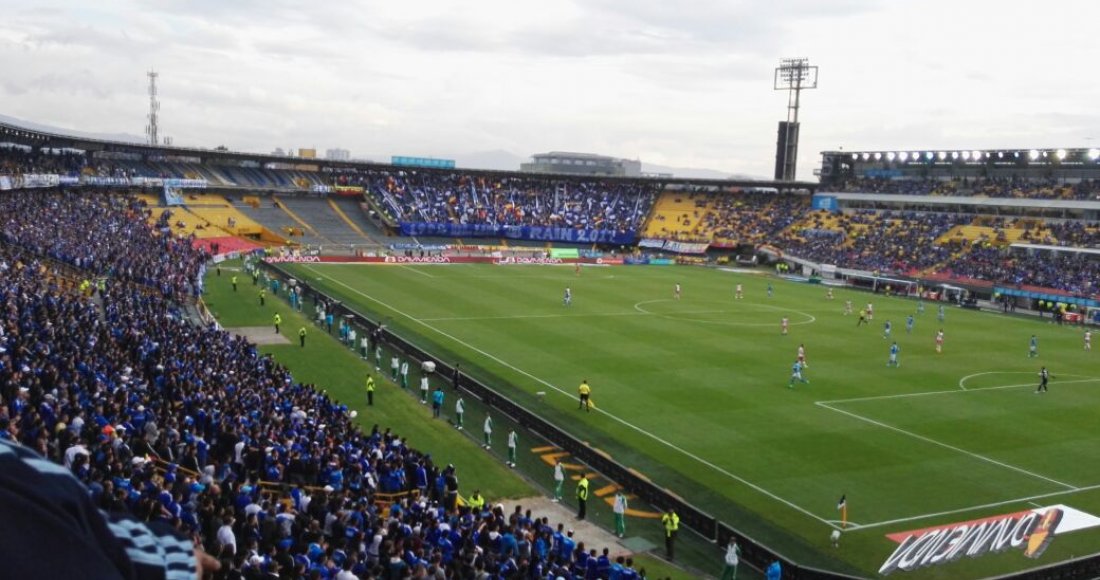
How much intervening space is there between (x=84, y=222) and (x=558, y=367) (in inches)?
1450

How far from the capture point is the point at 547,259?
90500 millimetres

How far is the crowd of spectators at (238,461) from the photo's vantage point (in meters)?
13.0

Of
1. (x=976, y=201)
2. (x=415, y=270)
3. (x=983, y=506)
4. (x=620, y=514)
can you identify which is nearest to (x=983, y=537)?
(x=983, y=506)

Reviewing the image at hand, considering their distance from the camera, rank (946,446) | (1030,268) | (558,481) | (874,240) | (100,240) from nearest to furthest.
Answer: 1. (558,481)
2. (946,446)
3. (100,240)
4. (1030,268)
5. (874,240)

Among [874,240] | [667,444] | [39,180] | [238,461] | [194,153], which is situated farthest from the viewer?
[194,153]

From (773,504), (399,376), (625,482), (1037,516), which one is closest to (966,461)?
(1037,516)

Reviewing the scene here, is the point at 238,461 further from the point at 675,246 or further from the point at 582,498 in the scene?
the point at 675,246

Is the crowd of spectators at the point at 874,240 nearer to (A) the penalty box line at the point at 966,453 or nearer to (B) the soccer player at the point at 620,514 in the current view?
(A) the penalty box line at the point at 966,453

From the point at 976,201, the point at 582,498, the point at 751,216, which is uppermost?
the point at 976,201

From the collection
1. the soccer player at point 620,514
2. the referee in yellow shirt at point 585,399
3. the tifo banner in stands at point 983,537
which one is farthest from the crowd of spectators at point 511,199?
the tifo banner in stands at point 983,537

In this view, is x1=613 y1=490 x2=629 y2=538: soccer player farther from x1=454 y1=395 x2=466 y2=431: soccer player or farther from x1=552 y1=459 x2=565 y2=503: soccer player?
x1=454 y1=395 x2=466 y2=431: soccer player

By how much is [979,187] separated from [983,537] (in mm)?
79675

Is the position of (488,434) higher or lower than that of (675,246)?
lower

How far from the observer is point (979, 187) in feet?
300
